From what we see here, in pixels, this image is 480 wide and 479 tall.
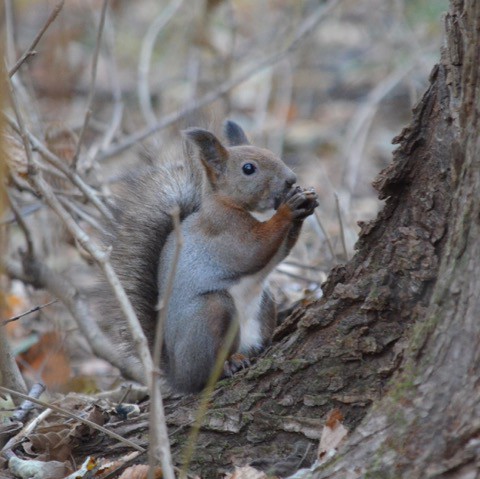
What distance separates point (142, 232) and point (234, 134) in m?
0.75

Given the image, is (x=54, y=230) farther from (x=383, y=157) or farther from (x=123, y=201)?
(x=383, y=157)

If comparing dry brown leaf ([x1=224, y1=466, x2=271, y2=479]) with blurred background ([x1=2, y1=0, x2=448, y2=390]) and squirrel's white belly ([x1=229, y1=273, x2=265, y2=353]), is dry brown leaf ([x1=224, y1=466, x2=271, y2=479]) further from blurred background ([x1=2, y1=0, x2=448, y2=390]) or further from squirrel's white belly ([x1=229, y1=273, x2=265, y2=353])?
blurred background ([x1=2, y1=0, x2=448, y2=390])

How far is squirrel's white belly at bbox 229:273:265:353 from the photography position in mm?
3209

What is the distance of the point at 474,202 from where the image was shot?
1.97 m

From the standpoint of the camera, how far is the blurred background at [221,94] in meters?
4.86

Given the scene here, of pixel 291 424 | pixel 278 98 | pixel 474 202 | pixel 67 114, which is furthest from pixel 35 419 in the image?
pixel 278 98

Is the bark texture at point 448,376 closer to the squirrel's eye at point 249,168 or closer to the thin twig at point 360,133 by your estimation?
the squirrel's eye at point 249,168

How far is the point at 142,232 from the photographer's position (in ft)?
10.8

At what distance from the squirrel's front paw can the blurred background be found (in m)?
0.78

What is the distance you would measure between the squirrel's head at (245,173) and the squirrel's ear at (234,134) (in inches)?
10.6

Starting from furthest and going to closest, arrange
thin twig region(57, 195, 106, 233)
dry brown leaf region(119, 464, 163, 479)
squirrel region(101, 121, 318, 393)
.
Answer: thin twig region(57, 195, 106, 233)
squirrel region(101, 121, 318, 393)
dry brown leaf region(119, 464, 163, 479)

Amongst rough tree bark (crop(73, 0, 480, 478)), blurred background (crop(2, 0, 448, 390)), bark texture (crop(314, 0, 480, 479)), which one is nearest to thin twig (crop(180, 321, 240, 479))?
rough tree bark (crop(73, 0, 480, 478))

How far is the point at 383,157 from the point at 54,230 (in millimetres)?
3505

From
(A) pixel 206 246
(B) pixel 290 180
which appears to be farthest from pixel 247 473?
(B) pixel 290 180
